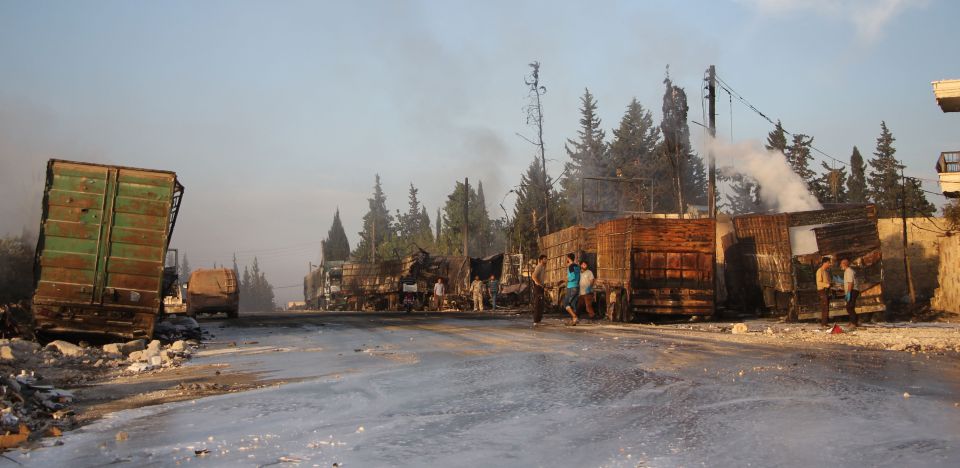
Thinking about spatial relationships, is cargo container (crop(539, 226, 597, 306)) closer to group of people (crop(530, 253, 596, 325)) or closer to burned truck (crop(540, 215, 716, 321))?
burned truck (crop(540, 215, 716, 321))

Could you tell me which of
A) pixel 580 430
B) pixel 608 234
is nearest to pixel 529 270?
pixel 608 234

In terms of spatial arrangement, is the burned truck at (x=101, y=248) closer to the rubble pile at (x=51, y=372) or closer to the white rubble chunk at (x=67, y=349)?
the rubble pile at (x=51, y=372)

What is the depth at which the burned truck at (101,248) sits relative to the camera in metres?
14.2

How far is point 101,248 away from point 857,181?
67031mm

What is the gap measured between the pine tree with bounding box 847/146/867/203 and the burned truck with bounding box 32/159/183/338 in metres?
63.6

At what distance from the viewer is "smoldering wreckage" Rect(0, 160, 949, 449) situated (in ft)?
37.4

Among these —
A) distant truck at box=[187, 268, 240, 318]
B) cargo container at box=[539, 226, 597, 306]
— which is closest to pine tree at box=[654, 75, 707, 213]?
cargo container at box=[539, 226, 597, 306]

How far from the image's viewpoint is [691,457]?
4.62 m

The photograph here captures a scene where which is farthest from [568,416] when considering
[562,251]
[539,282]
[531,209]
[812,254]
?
[531,209]

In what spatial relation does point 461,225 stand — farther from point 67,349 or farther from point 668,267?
point 67,349

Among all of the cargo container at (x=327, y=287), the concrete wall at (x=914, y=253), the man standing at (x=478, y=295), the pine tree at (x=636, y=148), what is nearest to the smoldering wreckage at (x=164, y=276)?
the man standing at (x=478, y=295)

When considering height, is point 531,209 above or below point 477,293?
above

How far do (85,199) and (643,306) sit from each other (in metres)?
13.0

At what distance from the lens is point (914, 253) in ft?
90.4
